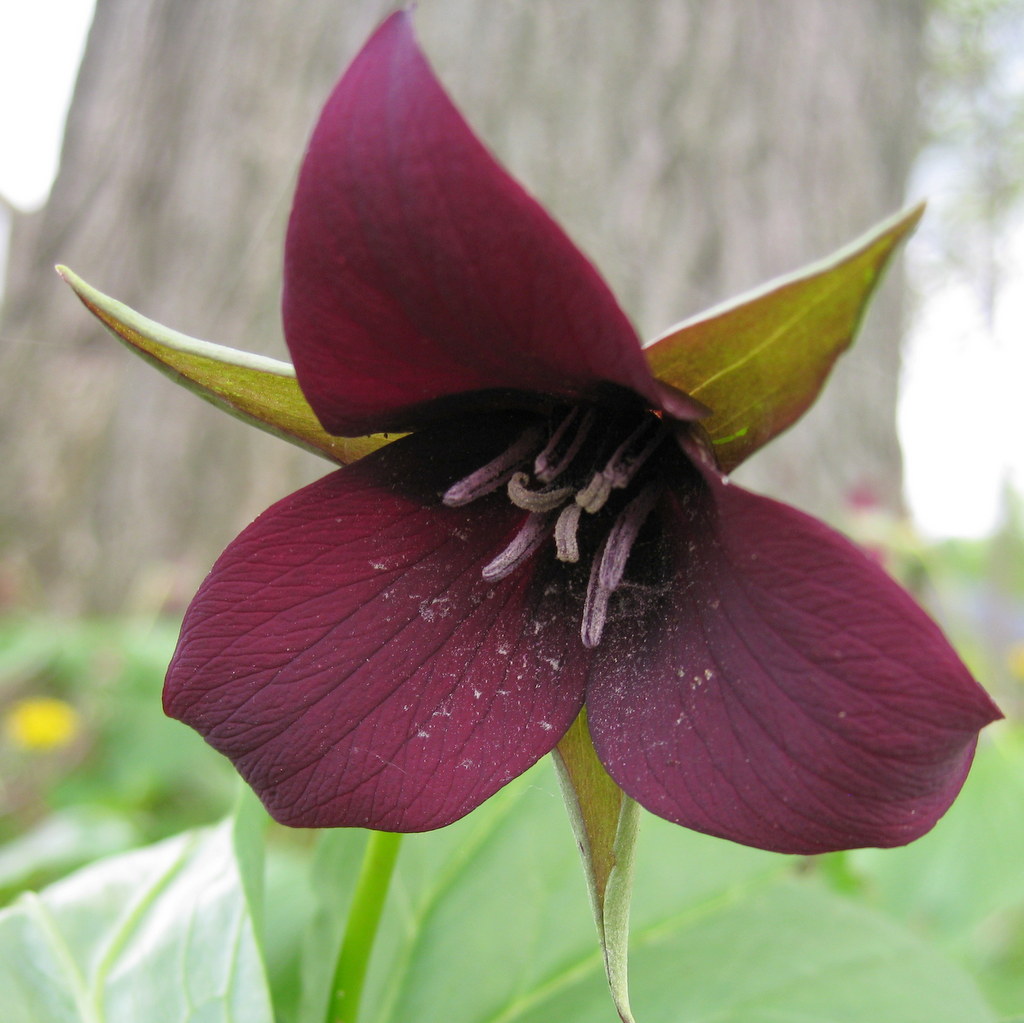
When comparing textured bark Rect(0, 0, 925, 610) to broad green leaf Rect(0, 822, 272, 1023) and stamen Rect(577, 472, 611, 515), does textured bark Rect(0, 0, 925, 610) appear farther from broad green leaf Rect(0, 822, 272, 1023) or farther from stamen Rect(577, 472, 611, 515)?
stamen Rect(577, 472, 611, 515)

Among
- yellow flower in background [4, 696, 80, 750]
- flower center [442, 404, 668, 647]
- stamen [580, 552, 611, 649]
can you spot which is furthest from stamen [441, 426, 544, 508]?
yellow flower in background [4, 696, 80, 750]

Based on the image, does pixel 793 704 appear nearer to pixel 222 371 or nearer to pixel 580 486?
pixel 580 486

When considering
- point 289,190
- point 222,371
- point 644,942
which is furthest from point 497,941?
point 289,190

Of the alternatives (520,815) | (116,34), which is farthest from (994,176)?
(520,815)

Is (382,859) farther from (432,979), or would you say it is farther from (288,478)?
(288,478)

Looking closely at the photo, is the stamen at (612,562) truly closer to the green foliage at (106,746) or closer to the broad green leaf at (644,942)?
the broad green leaf at (644,942)

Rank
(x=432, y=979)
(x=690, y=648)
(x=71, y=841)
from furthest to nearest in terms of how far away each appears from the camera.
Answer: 1. (x=71, y=841)
2. (x=432, y=979)
3. (x=690, y=648)
